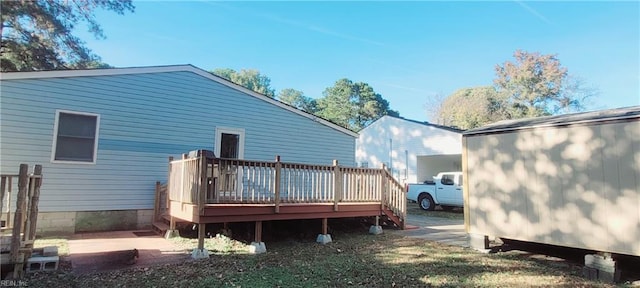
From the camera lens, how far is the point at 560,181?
17.9ft

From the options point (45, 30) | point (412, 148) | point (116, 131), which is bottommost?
point (116, 131)

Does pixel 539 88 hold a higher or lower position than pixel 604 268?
higher

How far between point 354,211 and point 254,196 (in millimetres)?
2722

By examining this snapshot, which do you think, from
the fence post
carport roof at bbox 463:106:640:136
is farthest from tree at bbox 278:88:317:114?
the fence post

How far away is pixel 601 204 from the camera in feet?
16.4

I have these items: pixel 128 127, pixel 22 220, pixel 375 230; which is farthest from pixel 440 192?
pixel 22 220

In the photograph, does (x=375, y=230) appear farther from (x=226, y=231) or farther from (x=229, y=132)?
(x=229, y=132)

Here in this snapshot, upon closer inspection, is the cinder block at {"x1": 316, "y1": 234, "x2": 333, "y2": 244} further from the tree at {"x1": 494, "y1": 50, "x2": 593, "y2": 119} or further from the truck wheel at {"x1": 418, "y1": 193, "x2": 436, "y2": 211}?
the tree at {"x1": 494, "y1": 50, "x2": 593, "y2": 119}

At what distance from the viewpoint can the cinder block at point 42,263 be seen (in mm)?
4655

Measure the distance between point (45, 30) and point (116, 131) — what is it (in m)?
9.60

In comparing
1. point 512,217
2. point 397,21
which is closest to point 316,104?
point 397,21

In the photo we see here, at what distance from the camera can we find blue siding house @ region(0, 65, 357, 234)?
754 centimetres

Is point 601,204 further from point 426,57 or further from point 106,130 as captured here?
point 426,57

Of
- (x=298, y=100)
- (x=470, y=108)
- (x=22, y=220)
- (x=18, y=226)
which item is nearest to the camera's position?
(x=18, y=226)
